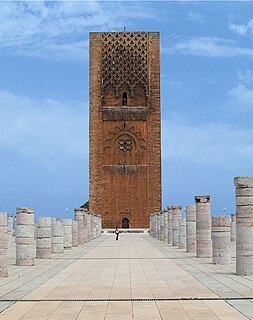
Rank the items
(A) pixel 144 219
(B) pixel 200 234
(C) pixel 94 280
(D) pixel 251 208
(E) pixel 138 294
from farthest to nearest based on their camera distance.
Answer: (A) pixel 144 219 < (B) pixel 200 234 < (D) pixel 251 208 < (C) pixel 94 280 < (E) pixel 138 294

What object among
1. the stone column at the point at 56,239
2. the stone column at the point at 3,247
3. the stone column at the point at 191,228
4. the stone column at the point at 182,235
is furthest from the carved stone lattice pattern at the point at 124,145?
the stone column at the point at 3,247

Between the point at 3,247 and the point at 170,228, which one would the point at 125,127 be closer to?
the point at 170,228

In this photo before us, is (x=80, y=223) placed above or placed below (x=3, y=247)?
above

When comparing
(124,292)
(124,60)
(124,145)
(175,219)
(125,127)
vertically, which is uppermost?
(124,60)

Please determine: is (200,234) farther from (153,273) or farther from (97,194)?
(97,194)

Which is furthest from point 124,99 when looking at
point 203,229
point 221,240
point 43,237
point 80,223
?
→ point 221,240

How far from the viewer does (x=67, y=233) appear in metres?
21.4

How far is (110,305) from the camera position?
24.2 feet

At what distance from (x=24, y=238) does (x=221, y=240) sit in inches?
164

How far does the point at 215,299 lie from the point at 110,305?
1.32 meters

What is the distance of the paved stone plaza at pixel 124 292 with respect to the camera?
269 inches

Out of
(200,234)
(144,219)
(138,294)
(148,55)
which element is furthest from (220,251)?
(148,55)

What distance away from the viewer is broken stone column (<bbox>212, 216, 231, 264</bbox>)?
13.7m

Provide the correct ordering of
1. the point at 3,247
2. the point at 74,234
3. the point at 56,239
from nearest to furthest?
the point at 3,247
the point at 56,239
the point at 74,234
